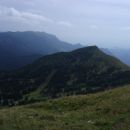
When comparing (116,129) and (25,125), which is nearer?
(116,129)

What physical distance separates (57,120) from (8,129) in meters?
4.00

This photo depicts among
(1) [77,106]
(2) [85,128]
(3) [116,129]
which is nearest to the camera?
(3) [116,129]

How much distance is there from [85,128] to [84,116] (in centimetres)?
419

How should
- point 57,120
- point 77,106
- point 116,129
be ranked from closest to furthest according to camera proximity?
1. point 116,129
2. point 57,120
3. point 77,106

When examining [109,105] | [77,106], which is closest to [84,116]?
[109,105]

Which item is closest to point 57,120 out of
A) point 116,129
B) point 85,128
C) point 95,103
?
point 85,128

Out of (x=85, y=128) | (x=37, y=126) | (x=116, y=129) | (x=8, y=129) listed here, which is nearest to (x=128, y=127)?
(x=116, y=129)

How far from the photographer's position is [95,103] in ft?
91.7

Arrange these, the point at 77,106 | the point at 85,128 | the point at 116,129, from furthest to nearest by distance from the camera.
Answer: the point at 77,106 < the point at 85,128 < the point at 116,129

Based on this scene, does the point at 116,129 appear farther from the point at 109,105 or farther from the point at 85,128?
the point at 109,105

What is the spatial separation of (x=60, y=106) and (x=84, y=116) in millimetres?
7048

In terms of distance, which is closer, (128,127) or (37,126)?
(128,127)

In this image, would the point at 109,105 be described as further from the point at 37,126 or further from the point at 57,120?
the point at 37,126

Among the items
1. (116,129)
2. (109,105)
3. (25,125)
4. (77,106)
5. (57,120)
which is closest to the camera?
(116,129)
